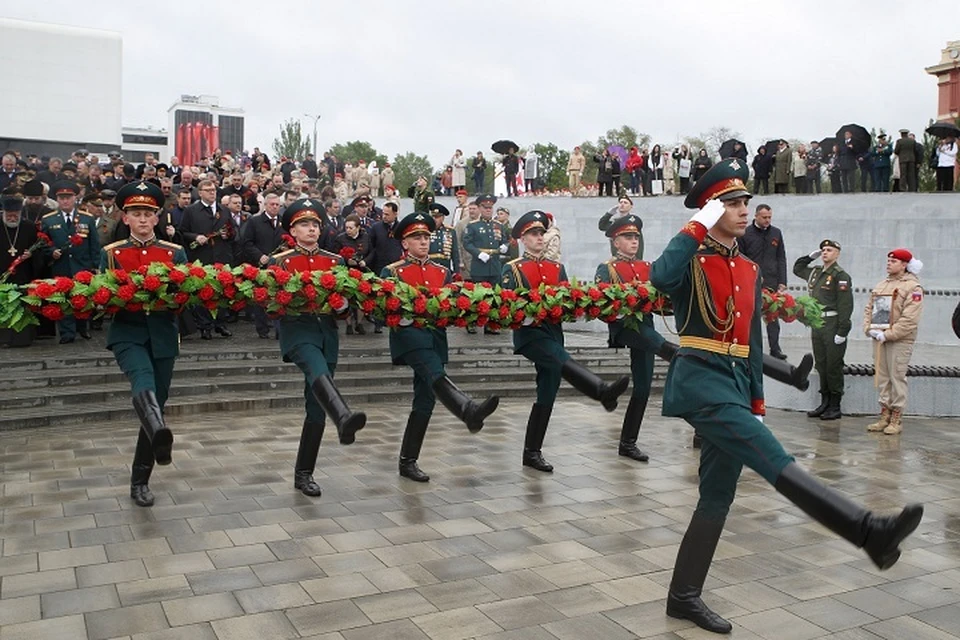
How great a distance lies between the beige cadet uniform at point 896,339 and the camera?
9.83 metres

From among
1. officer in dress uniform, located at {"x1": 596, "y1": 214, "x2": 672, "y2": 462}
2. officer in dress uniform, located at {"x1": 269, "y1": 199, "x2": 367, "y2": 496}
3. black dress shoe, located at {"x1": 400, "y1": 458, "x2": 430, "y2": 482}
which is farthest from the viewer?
officer in dress uniform, located at {"x1": 596, "y1": 214, "x2": 672, "y2": 462}

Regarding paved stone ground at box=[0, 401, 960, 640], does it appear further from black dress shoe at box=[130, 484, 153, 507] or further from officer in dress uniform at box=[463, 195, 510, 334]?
officer in dress uniform at box=[463, 195, 510, 334]

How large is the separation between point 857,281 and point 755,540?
14464 millimetres

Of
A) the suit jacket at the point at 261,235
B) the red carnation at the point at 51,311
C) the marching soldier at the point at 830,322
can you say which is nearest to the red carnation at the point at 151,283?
the red carnation at the point at 51,311

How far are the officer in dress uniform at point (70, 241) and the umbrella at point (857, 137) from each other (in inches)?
615

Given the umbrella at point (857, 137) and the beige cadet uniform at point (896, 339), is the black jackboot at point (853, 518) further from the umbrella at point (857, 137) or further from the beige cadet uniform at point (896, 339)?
the umbrella at point (857, 137)

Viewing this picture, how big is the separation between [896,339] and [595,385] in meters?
4.53

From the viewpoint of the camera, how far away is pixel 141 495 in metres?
6.61

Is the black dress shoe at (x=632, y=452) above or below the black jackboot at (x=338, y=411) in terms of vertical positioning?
below

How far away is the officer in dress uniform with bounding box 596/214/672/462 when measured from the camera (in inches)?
323

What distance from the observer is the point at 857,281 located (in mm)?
19094

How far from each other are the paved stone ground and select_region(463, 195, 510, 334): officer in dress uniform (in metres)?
5.97

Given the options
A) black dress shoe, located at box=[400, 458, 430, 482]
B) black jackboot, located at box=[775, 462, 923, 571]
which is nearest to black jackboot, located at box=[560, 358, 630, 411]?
black dress shoe, located at box=[400, 458, 430, 482]

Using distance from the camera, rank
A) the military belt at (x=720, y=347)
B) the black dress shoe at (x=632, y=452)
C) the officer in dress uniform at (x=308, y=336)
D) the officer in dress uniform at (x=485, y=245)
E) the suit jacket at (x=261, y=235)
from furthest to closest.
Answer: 1. the officer in dress uniform at (x=485, y=245)
2. the suit jacket at (x=261, y=235)
3. the black dress shoe at (x=632, y=452)
4. the officer in dress uniform at (x=308, y=336)
5. the military belt at (x=720, y=347)
